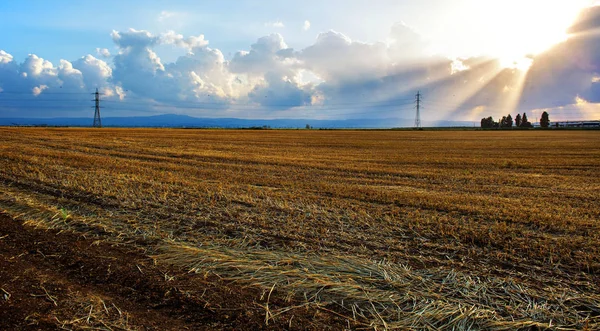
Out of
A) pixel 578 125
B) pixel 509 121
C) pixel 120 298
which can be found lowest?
pixel 120 298

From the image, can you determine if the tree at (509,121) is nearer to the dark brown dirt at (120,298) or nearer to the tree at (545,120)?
the tree at (545,120)

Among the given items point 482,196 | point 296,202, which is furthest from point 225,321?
point 482,196

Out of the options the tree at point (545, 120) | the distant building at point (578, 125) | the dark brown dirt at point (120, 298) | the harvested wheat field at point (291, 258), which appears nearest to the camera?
the dark brown dirt at point (120, 298)

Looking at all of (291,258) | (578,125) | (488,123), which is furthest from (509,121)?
(291,258)

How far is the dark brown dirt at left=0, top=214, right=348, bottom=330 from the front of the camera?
3812 mm

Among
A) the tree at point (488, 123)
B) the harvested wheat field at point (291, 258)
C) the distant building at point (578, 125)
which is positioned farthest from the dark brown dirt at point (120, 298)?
the tree at point (488, 123)

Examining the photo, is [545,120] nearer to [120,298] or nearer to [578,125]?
[578,125]

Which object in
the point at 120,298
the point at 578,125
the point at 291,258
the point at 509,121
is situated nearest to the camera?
the point at 120,298

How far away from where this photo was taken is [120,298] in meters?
4.26

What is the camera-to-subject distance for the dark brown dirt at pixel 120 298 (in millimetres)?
3812

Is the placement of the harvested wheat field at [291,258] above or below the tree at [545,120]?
below

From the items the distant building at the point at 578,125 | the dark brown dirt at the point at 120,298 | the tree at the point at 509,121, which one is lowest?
the dark brown dirt at the point at 120,298

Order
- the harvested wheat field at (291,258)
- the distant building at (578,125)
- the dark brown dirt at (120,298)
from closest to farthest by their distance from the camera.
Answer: the dark brown dirt at (120,298) < the harvested wheat field at (291,258) < the distant building at (578,125)

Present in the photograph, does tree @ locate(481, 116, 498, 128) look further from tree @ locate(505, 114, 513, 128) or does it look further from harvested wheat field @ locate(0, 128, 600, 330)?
harvested wheat field @ locate(0, 128, 600, 330)
